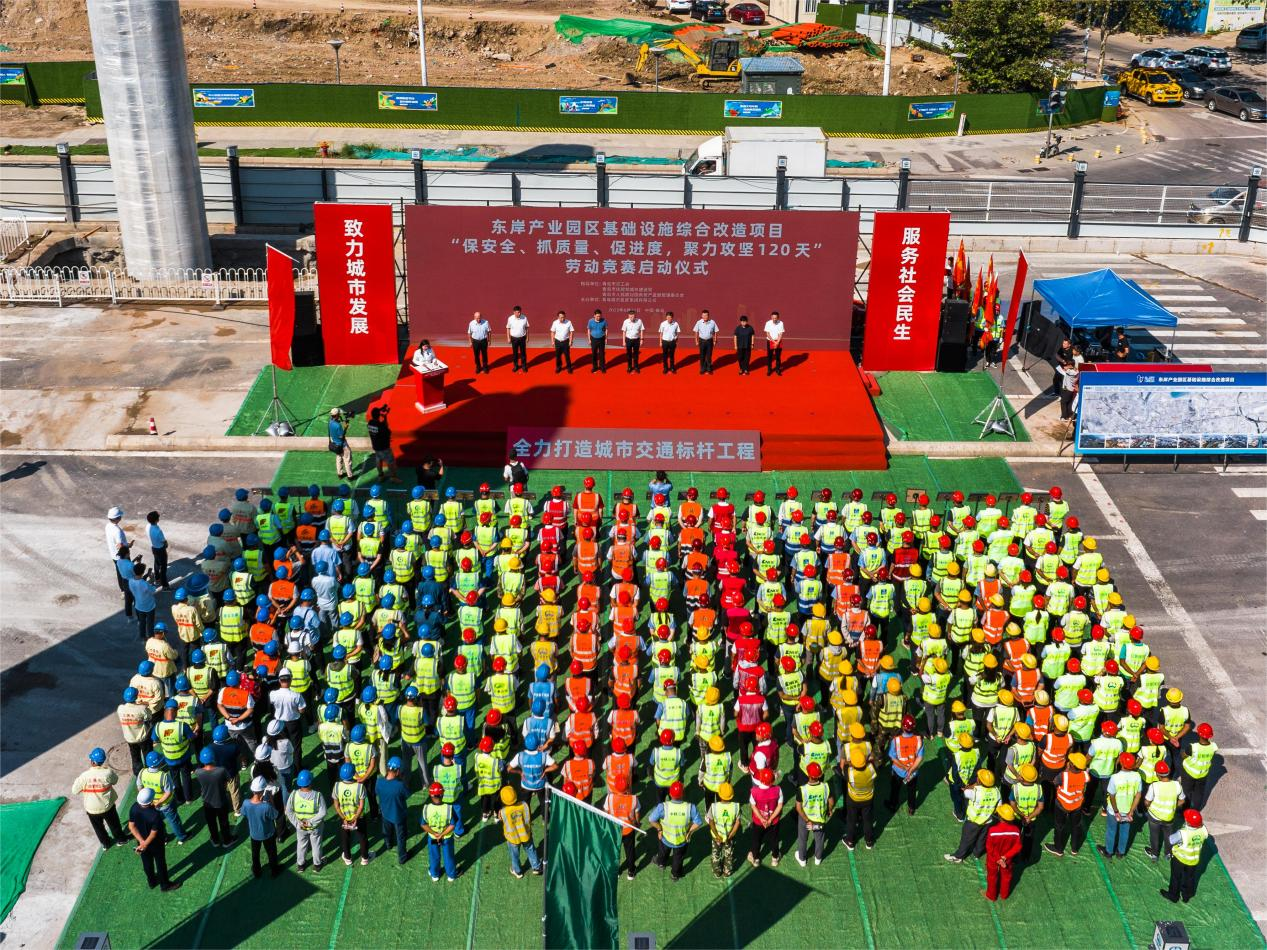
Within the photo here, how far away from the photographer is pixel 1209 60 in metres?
64.6

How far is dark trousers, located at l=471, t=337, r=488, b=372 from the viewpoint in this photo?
27266 millimetres

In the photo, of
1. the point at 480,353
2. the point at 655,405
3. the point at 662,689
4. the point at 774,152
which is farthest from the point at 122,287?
the point at 662,689

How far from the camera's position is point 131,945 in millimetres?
14227

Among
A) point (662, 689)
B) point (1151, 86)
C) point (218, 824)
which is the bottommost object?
point (218, 824)

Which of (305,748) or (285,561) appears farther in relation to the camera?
(285,561)

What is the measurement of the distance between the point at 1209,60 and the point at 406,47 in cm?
4097

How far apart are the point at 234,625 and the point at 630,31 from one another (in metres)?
54.0

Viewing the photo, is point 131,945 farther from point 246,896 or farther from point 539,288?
point 539,288

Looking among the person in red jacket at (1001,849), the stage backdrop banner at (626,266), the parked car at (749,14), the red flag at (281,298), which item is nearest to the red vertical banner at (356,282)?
the stage backdrop banner at (626,266)

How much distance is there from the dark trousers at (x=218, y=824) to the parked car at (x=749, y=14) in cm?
6322

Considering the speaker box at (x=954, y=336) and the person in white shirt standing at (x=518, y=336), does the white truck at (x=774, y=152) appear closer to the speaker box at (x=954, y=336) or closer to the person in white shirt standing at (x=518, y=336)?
the speaker box at (x=954, y=336)

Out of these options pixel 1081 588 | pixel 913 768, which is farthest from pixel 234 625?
pixel 1081 588

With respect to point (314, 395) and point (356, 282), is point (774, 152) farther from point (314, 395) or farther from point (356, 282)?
point (314, 395)

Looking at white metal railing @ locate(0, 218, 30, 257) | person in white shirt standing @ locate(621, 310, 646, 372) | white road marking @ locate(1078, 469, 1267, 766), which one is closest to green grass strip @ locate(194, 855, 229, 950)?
white road marking @ locate(1078, 469, 1267, 766)
